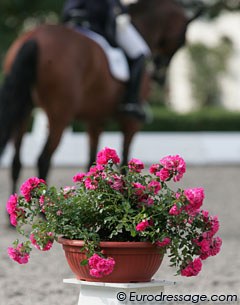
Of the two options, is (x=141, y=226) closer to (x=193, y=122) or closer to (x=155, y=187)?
(x=155, y=187)

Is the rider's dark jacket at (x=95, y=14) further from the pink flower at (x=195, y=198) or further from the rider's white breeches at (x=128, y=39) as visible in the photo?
the pink flower at (x=195, y=198)

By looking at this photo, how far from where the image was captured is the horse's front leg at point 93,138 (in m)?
11.3

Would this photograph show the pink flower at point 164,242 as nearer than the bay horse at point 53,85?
Yes

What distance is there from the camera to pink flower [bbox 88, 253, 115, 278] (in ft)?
12.4

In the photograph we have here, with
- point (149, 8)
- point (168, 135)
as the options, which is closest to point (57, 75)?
point (149, 8)

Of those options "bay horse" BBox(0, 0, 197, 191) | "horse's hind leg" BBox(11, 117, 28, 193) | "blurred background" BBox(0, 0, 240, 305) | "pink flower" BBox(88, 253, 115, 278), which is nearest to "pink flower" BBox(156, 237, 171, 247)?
"pink flower" BBox(88, 253, 115, 278)

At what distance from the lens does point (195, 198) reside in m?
3.90

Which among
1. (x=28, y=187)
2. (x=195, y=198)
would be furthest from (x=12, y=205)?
(x=195, y=198)

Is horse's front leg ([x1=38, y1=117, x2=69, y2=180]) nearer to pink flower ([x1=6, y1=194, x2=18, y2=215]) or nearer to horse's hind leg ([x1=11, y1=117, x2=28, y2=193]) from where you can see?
horse's hind leg ([x1=11, y1=117, x2=28, y2=193])

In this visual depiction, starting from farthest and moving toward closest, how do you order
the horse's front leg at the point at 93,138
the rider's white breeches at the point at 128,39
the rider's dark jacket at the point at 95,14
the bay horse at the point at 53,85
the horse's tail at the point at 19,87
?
the horse's front leg at the point at 93,138 → the rider's white breeches at the point at 128,39 → the rider's dark jacket at the point at 95,14 → the bay horse at the point at 53,85 → the horse's tail at the point at 19,87

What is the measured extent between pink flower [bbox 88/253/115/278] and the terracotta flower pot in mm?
97

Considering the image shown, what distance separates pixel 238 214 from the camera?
35.5 ft

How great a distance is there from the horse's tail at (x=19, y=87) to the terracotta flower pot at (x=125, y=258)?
5281 millimetres

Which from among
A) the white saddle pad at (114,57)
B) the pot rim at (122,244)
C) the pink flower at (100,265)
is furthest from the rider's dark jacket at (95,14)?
the pink flower at (100,265)
